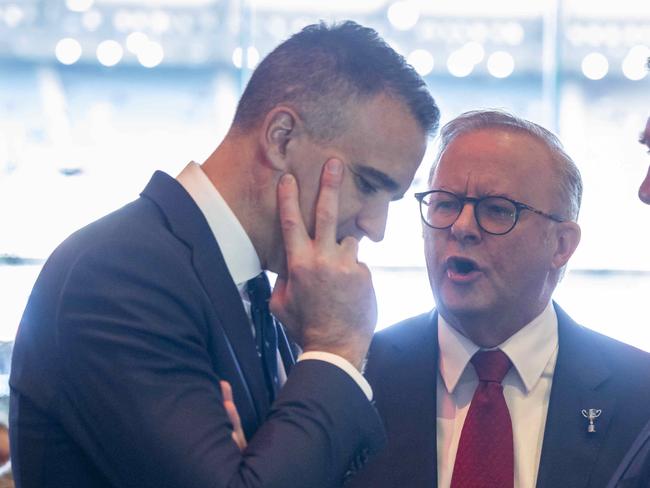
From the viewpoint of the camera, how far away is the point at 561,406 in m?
2.16

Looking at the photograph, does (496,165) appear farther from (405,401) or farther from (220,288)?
(220,288)

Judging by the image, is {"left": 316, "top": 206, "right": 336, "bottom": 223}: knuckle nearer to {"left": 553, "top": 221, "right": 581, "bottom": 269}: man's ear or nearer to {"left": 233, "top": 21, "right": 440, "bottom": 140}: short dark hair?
{"left": 233, "top": 21, "right": 440, "bottom": 140}: short dark hair

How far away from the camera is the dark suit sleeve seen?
4.15ft

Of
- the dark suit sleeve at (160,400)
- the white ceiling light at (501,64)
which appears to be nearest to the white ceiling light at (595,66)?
the white ceiling light at (501,64)

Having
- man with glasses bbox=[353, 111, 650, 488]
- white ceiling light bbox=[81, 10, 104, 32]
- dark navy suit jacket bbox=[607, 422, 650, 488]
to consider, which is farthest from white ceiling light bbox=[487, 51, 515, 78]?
dark navy suit jacket bbox=[607, 422, 650, 488]

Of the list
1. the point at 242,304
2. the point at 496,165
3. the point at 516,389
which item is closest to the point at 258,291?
the point at 242,304

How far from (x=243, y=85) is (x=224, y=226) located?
2.90 meters

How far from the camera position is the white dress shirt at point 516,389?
213cm

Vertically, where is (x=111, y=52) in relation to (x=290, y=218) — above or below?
above

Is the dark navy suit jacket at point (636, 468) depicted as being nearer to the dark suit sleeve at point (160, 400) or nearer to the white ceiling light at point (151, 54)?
the dark suit sleeve at point (160, 400)

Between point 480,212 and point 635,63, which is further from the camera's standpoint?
point 635,63

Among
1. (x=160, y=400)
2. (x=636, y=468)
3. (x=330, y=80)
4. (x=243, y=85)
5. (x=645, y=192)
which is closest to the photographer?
(x=160, y=400)

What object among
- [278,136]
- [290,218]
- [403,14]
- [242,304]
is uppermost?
[403,14]

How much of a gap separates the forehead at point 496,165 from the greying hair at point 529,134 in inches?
0.6
